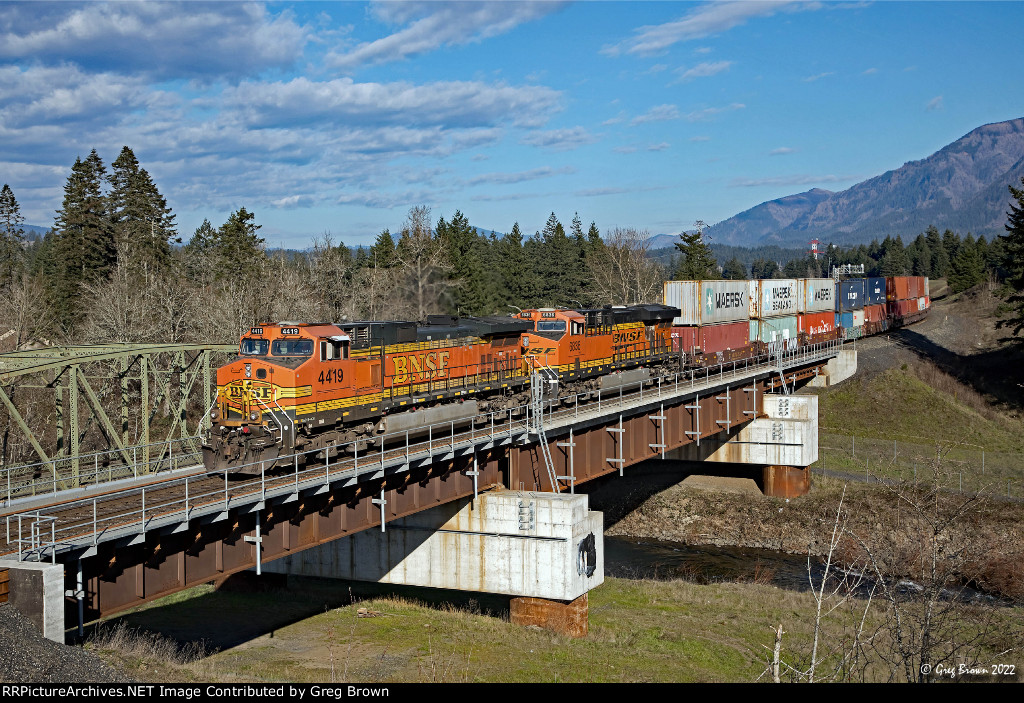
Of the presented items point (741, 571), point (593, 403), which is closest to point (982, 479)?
point (741, 571)

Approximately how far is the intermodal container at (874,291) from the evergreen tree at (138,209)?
6556cm

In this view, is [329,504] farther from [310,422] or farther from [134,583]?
[134,583]

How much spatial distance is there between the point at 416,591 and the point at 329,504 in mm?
12243

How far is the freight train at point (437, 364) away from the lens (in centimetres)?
2327

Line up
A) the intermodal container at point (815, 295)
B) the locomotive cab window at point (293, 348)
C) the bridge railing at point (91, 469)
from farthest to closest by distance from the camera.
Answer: the intermodal container at point (815, 295) → the locomotive cab window at point (293, 348) → the bridge railing at point (91, 469)

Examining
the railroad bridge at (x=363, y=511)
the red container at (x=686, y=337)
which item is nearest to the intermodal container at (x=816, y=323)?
the red container at (x=686, y=337)

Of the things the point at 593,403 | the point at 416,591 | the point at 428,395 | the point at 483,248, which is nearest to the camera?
the point at 428,395

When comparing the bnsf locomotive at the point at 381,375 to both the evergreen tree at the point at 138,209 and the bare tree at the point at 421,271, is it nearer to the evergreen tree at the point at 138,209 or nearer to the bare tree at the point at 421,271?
the bare tree at the point at 421,271

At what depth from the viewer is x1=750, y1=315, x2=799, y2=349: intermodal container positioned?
57625 millimetres

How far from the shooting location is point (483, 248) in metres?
127

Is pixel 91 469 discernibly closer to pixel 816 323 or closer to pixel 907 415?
pixel 816 323

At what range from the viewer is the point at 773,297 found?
2367 inches

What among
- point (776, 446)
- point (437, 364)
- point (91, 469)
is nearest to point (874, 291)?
point (776, 446)

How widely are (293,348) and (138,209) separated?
68817 mm
